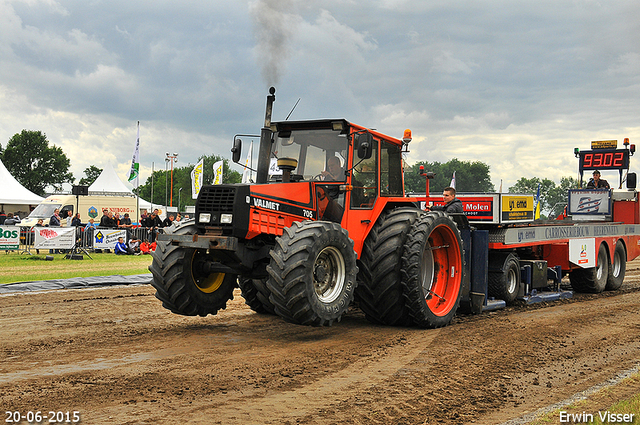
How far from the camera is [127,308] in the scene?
971cm

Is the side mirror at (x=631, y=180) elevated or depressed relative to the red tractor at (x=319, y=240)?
elevated

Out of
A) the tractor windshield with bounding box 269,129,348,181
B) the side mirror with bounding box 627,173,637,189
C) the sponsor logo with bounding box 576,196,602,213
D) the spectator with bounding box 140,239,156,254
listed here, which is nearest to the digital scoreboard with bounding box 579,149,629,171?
the side mirror with bounding box 627,173,637,189

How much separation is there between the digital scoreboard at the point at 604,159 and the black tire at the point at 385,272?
11.1 meters

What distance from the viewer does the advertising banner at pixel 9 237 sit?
20.1 meters

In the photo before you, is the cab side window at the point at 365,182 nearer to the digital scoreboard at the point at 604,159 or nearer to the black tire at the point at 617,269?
the black tire at the point at 617,269

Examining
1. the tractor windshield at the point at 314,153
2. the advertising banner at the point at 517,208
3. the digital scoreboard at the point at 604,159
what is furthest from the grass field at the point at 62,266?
the digital scoreboard at the point at 604,159

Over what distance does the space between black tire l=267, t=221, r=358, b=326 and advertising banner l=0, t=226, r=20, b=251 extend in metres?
17.3

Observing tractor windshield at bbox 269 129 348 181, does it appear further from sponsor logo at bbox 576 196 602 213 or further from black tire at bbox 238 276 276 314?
sponsor logo at bbox 576 196 602 213

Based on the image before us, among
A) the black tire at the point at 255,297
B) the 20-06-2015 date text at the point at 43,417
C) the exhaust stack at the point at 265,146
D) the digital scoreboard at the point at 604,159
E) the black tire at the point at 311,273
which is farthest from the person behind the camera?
the digital scoreboard at the point at 604,159

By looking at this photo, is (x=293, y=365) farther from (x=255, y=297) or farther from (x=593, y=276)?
(x=593, y=276)

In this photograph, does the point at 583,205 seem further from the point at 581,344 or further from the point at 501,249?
the point at 581,344

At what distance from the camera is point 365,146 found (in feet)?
24.0

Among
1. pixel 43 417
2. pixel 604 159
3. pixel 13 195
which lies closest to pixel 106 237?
pixel 13 195

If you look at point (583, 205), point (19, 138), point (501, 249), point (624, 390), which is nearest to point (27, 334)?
point (624, 390)
